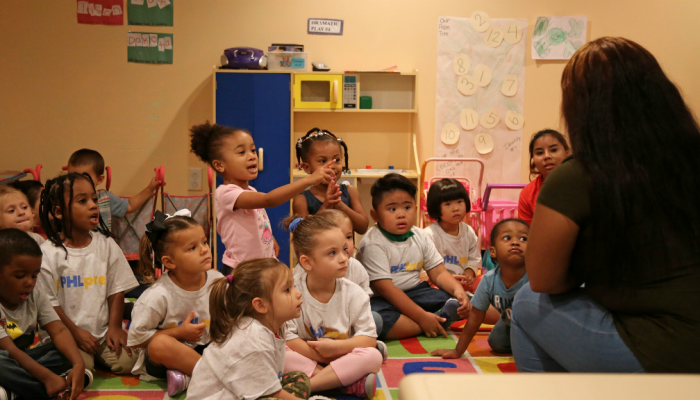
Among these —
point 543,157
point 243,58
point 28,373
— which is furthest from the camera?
point 243,58

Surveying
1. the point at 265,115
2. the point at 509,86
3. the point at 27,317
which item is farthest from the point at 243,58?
the point at 27,317

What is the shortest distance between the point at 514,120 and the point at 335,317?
9.55ft

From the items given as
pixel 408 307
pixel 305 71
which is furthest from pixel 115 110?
pixel 408 307

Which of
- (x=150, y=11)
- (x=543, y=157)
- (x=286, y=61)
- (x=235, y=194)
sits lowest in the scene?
Result: (x=235, y=194)

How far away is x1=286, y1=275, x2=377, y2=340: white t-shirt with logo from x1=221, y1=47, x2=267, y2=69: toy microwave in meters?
2.29

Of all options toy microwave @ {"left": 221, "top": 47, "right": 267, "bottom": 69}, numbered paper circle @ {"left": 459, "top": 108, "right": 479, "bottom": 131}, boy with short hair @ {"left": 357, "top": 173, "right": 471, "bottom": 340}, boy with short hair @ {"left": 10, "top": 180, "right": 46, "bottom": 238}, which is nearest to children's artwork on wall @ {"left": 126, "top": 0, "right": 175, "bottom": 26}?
toy microwave @ {"left": 221, "top": 47, "right": 267, "bottom": 69}

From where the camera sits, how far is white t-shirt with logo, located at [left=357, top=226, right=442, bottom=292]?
2.56 meters

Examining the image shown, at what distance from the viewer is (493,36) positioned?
4289 millimetres

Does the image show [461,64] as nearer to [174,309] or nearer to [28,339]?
[174,309]

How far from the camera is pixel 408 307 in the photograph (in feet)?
8.20

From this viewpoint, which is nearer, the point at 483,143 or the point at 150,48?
the point at 150,48

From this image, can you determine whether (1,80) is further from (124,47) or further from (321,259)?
(321,259)

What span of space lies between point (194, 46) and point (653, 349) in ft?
12.4

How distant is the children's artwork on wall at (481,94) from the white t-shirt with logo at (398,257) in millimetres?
1781
